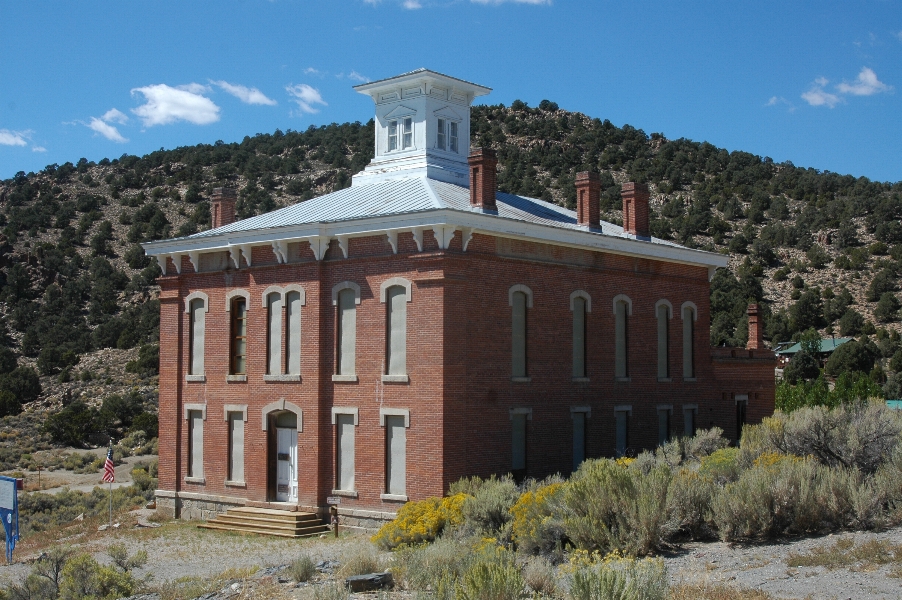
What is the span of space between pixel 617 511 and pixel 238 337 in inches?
568

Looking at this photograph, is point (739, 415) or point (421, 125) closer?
point (421, 125)

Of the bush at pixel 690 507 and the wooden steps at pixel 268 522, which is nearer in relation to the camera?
the bush at pixel 690 507

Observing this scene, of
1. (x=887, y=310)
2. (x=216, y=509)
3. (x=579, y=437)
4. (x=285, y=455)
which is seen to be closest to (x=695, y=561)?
(x=579, y=437)

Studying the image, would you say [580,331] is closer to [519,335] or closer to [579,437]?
[519,335]

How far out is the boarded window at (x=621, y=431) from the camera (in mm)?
26703

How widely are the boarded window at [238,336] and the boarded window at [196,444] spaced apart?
6.25ft

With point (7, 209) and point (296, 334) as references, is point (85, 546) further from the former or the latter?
point (7, 209)

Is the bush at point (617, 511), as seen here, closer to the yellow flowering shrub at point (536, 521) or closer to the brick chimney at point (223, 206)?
the yellow flowering shrub at point (536, 521)

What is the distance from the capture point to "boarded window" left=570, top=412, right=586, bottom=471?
25500 mm

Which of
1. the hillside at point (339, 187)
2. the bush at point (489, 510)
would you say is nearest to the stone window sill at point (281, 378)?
the bush at point (489, 510)

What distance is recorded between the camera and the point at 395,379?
22625mm

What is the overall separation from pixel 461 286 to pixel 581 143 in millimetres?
62711

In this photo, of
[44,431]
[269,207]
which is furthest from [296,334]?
[269,207]

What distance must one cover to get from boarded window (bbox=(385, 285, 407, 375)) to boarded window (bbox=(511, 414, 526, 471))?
3143mm
